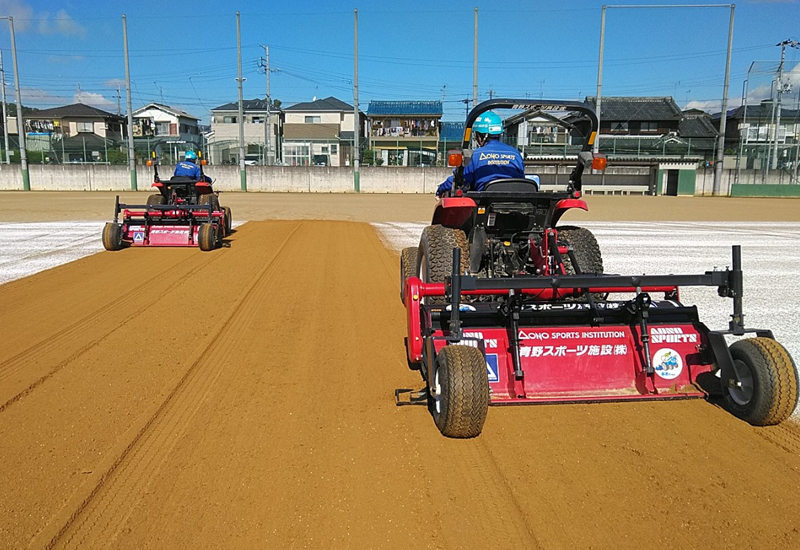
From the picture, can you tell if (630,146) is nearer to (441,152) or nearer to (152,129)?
(441,152)

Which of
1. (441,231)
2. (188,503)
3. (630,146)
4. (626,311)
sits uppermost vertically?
(630,146)

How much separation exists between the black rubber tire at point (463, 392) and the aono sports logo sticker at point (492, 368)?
470mm

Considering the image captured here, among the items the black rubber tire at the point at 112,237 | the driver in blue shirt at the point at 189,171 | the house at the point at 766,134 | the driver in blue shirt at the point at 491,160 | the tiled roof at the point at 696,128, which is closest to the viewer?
the driver in blue shirt at the point at 491,160

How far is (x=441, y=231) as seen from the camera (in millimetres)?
5051

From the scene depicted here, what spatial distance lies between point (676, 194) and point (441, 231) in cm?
4051

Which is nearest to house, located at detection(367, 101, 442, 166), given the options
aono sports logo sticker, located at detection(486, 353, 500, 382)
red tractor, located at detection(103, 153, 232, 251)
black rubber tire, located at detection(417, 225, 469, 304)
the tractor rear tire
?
red tractor, located at detection(103, 153, 232, 251)

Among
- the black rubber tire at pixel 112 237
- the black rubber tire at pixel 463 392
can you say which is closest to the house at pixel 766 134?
the black rubber tire at pixel 112 237

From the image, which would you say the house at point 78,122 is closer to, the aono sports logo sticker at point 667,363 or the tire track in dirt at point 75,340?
the tire track in dirt at point 75,340

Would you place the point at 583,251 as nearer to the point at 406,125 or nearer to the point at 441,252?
the point at 441,252

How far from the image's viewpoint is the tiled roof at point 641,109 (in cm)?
5575

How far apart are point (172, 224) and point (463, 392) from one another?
995cm

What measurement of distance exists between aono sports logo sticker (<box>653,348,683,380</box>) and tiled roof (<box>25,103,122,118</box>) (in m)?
66.3

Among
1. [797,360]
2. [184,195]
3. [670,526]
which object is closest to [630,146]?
[184,195]

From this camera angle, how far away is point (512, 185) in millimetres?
4922
